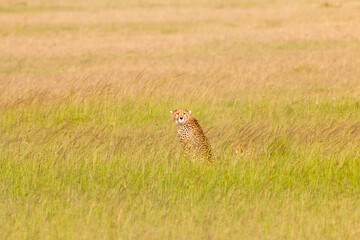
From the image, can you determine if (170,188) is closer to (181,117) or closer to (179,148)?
(179,148)

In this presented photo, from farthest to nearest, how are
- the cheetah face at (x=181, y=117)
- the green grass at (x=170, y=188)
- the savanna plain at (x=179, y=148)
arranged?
1. the cheetah face at (x=181, y=117)
2. the savanna plain at (x=179, y=148)
3. the green grass at (x=170, y=188)

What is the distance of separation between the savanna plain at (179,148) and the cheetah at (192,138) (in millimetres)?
148

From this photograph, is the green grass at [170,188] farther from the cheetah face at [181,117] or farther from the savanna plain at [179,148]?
the cheetah face at [181,117]

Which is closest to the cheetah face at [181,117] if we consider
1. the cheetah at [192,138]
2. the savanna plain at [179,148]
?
the cheetah at [192,138]

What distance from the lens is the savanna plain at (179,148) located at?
19.8ft

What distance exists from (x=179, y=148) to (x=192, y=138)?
0.22 metres

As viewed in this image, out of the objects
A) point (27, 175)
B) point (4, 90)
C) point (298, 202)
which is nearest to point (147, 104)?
point (4, 90)

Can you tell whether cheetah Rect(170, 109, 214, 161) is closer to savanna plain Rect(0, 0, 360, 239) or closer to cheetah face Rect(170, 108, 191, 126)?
cheetah face Rect(170, 108, 191, 126)

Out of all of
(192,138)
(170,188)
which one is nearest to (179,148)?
(192,138)

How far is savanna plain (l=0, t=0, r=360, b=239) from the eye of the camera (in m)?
6.05

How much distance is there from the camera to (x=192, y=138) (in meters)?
7.97

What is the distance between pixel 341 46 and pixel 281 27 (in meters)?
6.34

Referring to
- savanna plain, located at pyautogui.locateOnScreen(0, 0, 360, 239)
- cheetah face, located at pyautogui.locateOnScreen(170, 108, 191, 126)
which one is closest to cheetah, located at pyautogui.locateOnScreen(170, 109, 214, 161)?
cheetah face, located at pyautogui.locateOnScreen(170, 108, 191, 126)

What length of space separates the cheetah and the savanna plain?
148mm
